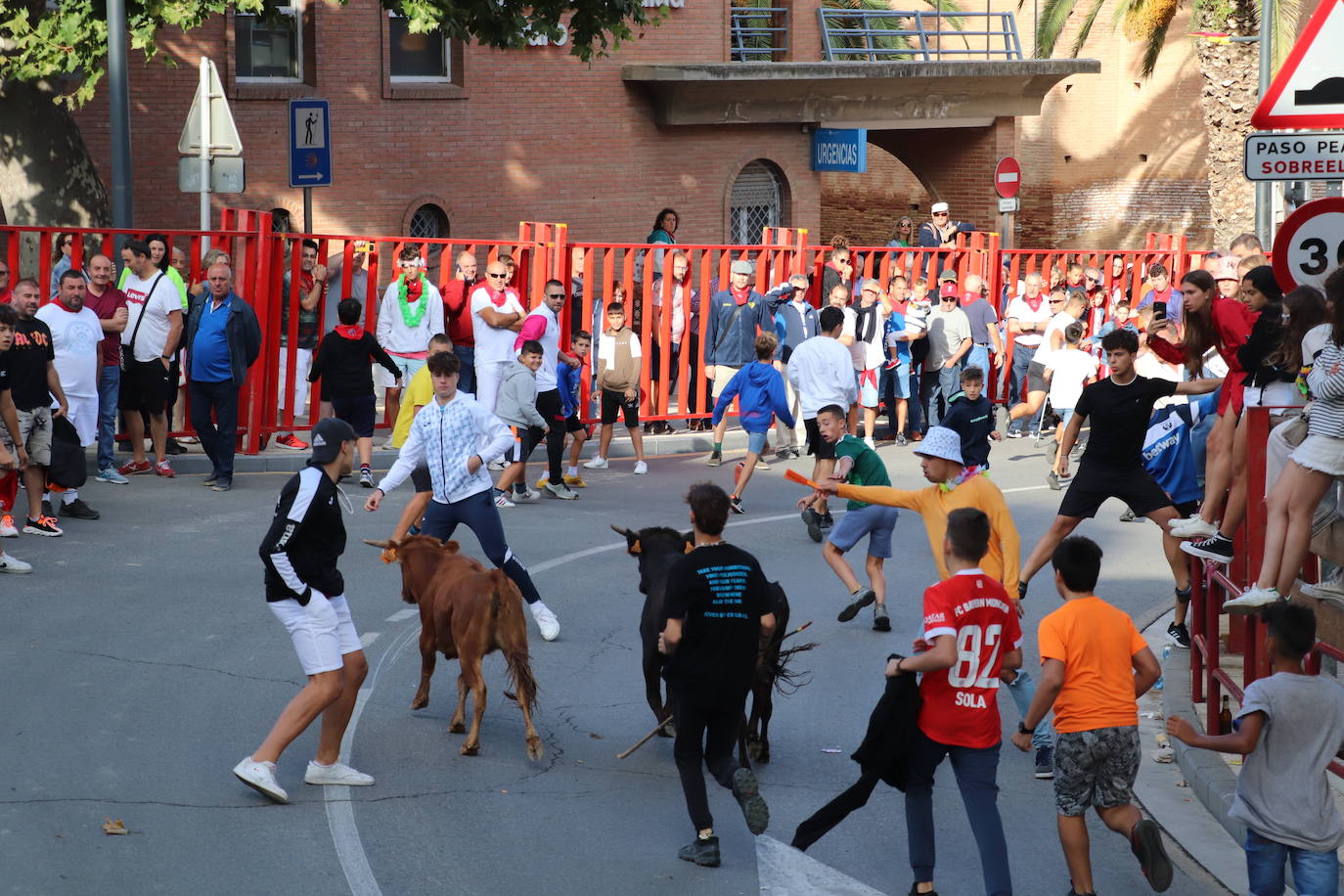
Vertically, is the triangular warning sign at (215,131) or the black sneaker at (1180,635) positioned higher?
the triangular warning sign at (215,131)

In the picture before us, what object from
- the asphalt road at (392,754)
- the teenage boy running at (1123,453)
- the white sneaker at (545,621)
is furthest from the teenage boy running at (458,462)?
the teenage boy running at (1123,453)

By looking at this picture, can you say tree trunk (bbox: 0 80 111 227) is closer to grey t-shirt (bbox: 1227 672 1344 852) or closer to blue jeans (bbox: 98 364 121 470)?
blue jeans (bbox: 98 364 121 470)

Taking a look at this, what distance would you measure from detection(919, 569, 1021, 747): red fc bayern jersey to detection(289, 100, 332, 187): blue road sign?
43.3 feet

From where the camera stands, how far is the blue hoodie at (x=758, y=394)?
53.4 feet

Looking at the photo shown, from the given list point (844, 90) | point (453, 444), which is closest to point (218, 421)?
point (453, 444)

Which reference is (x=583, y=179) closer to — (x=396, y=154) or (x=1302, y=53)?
(x=396, y=154)

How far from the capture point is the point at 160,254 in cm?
1602

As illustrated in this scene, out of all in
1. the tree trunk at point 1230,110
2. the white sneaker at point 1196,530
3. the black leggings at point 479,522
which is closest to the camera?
the white sneaker at point 1196,530

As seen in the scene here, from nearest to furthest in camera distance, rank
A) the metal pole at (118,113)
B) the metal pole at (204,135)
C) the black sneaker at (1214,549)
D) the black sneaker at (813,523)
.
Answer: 1. the black sneaker at (1214,549)
2. the black sneaker at (813,523)
3. the metal pole at (204,135)
4. the metal pole at (118,113)

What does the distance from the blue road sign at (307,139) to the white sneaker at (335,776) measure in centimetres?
1152

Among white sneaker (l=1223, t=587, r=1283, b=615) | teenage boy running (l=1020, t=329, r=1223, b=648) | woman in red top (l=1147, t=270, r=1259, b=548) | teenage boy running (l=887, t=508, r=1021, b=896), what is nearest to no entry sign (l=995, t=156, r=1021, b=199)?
teenage boy running (l=1020, t=329, r=1223, b=648)

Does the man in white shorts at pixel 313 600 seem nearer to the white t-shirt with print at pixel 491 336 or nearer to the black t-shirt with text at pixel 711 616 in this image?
the black t-shirt with text at pixel 711 616

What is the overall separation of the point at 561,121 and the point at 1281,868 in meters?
23.6

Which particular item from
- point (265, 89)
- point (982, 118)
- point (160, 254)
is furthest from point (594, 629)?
point (982, 118)
